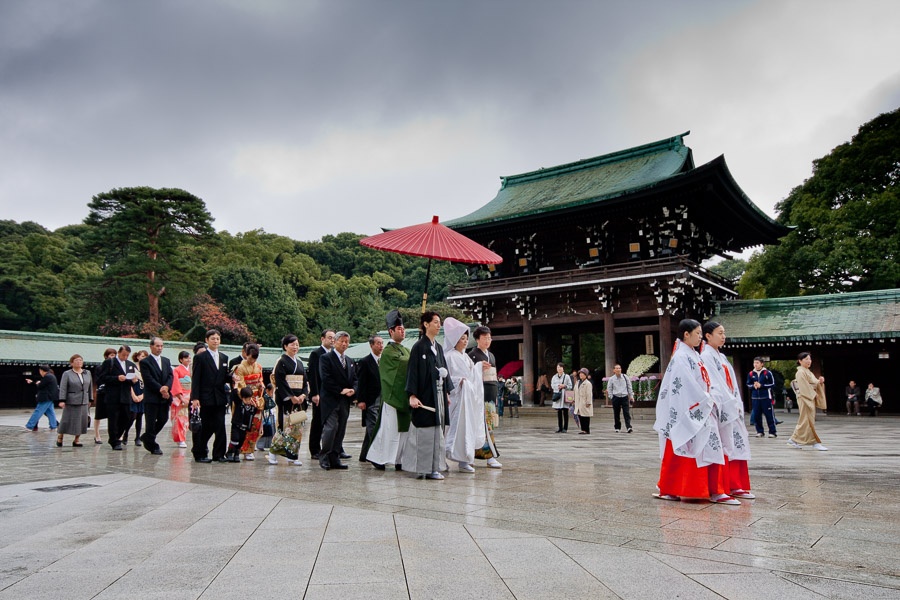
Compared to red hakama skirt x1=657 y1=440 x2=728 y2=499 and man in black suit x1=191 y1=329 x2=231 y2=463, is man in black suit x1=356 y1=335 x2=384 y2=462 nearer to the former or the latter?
man in black suit x1=191 y1=329 x2=231 y2=463

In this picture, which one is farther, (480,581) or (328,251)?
(328,251)

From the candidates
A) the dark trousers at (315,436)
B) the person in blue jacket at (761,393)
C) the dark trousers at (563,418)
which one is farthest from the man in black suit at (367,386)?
the person in blue jacket at (761,393)

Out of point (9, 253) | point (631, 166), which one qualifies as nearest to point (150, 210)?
point (9, 253)

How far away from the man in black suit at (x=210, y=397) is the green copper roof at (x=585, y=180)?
17103 millimetres

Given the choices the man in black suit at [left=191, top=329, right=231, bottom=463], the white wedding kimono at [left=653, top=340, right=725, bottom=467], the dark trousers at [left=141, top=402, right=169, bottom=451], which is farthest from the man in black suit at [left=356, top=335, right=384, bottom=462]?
the white wedding kimono at [left=653, top=340, right=725, bottom=467]

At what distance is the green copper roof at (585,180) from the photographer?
24.1 meters

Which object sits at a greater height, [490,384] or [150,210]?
[150,210]

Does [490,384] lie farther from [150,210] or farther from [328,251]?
[328,251]

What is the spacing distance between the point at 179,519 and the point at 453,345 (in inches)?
158

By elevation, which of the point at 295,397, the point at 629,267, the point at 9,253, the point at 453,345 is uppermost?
the point at 9,253

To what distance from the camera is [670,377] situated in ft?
18.9

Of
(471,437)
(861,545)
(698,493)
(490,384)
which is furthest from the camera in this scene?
(490,384)

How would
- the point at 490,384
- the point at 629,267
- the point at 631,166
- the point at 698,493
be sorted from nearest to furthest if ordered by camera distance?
1. the point at 698,493
2. the point at 490,384
3. the point at 629,267
4. the point at 631,166

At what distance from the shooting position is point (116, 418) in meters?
10.0
